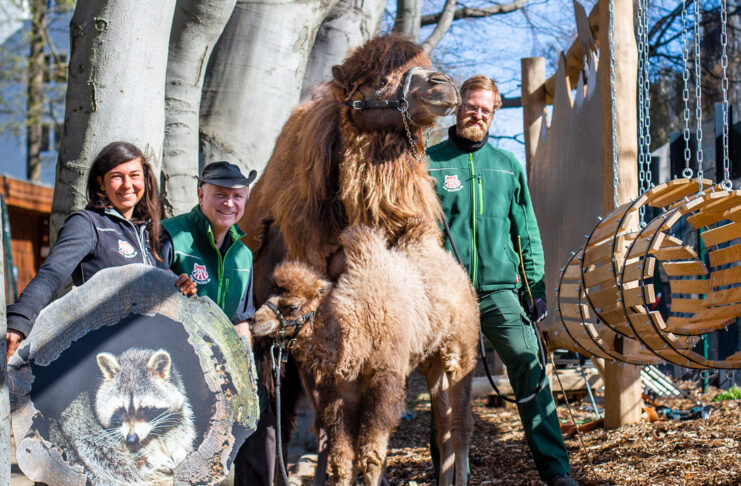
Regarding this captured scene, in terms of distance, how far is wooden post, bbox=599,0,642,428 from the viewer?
5.81 metres

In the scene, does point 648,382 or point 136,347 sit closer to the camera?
point 136,347

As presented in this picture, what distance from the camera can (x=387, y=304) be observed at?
3693 mm

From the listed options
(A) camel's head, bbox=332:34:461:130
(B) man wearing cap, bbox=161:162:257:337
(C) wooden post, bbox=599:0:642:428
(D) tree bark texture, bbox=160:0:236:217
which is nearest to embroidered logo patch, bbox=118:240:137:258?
(B) man wearing cap, bbox=161:162:257:337

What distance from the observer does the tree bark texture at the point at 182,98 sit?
16.2 feet

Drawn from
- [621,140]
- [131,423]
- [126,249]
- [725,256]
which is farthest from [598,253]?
[131,423]

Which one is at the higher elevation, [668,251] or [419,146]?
[419,146]

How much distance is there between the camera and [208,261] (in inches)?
147

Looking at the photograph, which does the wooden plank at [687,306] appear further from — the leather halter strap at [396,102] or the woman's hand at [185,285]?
the woman's hand at [185,285]

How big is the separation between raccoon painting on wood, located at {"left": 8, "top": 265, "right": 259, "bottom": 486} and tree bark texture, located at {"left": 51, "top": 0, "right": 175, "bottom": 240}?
1170 mm

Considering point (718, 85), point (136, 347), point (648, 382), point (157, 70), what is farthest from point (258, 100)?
point (718, 85)

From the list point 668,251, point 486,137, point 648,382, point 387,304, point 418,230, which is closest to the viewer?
point 387,304

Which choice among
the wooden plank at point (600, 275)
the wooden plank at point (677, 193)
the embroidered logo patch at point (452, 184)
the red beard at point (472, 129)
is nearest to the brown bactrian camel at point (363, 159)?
the embroidered logo patch at point (452, 184)

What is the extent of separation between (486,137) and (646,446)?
237 cm

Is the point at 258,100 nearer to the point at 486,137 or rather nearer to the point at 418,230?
the point at 486,137
